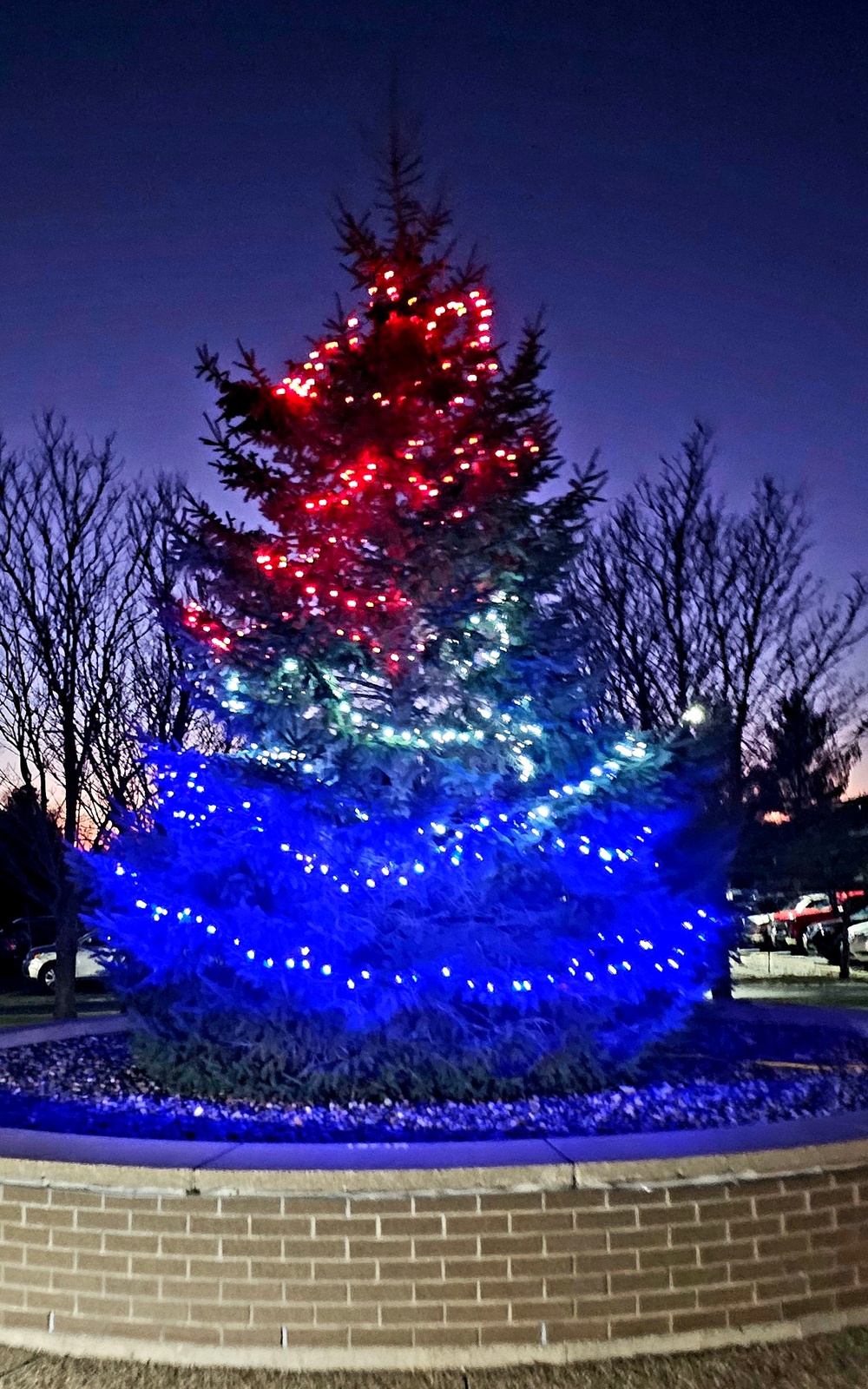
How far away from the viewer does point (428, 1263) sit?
4633 millimetres

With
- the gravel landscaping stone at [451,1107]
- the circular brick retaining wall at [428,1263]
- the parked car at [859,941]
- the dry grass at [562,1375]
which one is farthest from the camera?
the parked car at [859,941]

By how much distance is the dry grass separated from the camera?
4.39m

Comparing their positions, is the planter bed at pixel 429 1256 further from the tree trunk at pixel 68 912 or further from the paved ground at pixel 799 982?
the tree trunk at pixel 68 912

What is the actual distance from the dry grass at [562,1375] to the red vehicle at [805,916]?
2867 cm

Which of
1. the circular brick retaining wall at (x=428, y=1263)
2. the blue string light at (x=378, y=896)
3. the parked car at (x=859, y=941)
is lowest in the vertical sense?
the circular brick retaining wall at (x=428, y=1263)

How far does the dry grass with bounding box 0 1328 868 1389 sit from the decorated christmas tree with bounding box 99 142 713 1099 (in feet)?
8.72

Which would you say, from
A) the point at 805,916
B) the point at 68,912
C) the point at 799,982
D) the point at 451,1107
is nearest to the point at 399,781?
the point at 451,1107

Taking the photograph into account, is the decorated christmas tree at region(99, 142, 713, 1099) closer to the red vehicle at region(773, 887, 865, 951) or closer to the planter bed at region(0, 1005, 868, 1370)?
the planter bed at region(0, 1005, 868, 1370)

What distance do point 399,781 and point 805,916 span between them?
1158 inches

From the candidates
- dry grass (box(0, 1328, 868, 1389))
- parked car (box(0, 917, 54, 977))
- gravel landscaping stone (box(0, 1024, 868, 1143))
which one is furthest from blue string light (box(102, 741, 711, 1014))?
parked car (box(0, 917, 54, 977))

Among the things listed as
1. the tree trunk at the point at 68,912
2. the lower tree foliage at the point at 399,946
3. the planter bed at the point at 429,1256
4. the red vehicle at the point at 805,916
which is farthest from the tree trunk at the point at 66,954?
the red vehicle at the point at 805,916

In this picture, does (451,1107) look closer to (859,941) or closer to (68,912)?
(68,912)

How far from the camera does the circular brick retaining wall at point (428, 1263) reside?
182 inches

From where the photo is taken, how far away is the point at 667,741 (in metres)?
7.88
